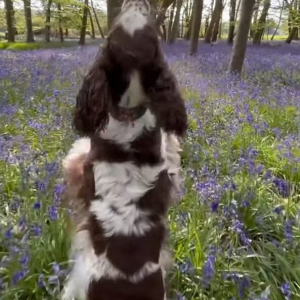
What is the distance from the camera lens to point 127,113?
7.45 feet

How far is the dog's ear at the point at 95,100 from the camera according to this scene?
216 centimetres

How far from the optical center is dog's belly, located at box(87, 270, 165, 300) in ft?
6.95

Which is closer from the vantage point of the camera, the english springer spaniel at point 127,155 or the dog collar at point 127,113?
the english springer spaniel at point 127,155

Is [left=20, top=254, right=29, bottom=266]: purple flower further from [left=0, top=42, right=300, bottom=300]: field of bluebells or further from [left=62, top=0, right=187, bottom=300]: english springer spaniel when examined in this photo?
[left=62, top=0, right=187, bottom=300]: english springer spaniel

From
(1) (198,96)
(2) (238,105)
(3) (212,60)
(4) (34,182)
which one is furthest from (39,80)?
(3) (212,60)

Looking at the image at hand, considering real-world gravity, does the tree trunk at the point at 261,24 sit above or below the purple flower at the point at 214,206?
below

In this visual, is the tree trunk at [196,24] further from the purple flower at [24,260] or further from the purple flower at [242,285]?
the purple flower at [24,260]

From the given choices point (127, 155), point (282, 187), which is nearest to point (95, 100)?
point (127, 155)

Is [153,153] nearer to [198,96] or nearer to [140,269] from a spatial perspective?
Answer: [140,269]

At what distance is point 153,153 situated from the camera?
2352 millimetres

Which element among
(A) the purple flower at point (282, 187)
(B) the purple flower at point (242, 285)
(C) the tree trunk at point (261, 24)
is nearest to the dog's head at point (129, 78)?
(B) the purple flower at point (242, 285)

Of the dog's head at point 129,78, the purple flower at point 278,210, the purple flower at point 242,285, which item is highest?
the dog's head at point 129,78

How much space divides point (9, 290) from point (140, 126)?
123 cm

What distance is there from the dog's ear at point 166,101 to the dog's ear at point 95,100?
24 cm
